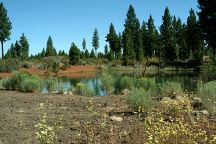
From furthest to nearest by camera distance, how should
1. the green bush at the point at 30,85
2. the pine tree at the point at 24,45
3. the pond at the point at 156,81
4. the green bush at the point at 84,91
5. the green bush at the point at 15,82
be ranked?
the pine tree at the point at 24,45 → the pond at the point at 156,81 → the green bush at the point at 15,82 → the green bush at the point at 30,85 → the green bush at the point at 84,91

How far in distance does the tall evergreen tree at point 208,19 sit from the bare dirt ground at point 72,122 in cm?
3037

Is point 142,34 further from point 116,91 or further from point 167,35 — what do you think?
point 116,91

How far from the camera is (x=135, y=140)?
738cm

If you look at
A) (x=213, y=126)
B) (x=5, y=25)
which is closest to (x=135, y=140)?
(x=213, y=126)

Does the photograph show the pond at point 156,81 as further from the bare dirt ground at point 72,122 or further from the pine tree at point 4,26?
the pine tree at point 4,26

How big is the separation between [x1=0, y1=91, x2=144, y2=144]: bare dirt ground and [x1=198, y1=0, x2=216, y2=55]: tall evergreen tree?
30368 mm

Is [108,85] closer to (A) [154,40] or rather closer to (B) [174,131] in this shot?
(B) [174,131]

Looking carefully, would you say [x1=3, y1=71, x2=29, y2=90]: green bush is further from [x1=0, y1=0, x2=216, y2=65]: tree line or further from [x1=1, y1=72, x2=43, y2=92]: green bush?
[x1=0, y1=0, x2=216, y2=65]: tree line

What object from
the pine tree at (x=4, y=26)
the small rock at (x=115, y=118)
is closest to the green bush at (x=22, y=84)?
the small rock at (x=115, y=118)

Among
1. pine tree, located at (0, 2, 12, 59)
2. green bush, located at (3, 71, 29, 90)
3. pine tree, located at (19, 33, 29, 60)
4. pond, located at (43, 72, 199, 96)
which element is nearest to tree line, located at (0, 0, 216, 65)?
pine tree, located at (0, 2, 12, 59)

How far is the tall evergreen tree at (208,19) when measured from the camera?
1660 inches

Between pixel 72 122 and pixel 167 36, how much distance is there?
2812 inches

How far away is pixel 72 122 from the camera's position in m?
9.30

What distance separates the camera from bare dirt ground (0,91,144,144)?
7.70 m
